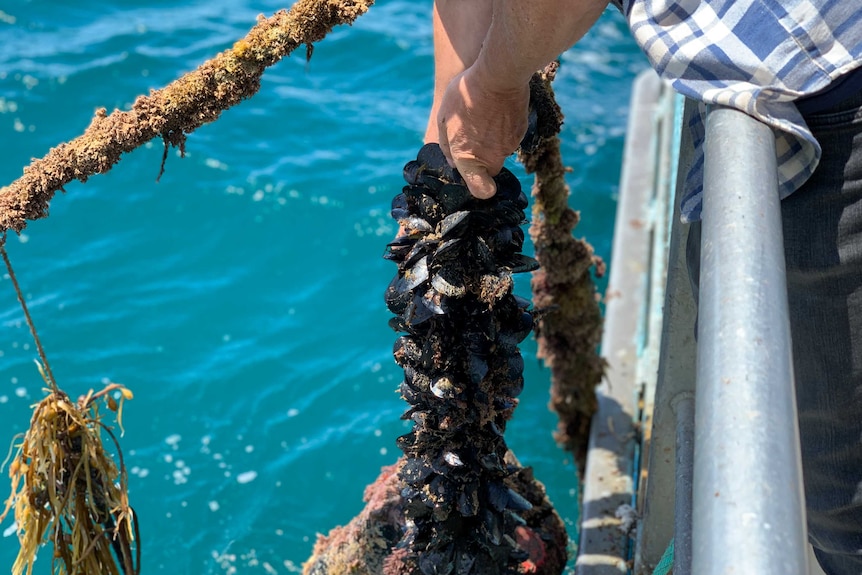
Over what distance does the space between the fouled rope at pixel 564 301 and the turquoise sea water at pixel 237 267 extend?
0.56m

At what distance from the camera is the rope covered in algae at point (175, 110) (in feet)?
6.13

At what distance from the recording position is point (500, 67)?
4.73 feet

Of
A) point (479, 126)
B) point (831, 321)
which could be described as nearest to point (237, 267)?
point (479, 126)

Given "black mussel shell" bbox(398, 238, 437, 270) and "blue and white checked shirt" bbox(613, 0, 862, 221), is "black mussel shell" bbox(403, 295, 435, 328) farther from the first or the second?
"blue and white checked shirt" bbox(613, 0, 862, 221)

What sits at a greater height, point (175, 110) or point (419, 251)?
point (175, 110)

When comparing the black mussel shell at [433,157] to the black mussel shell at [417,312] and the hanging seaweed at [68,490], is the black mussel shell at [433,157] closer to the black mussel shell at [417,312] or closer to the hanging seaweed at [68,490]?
→ the black mussel shell at [417,312]

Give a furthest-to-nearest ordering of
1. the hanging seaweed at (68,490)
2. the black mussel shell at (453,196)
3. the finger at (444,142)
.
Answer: the hanging seaweed at (68,490) → the black mussel shell at (453,196) → the finger at (444,142)

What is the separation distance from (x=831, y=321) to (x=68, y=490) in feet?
5.35

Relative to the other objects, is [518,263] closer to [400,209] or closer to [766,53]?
[400,209]

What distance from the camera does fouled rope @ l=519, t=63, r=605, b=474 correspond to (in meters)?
2.75

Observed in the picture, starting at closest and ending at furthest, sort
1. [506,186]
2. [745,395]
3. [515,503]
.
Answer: [745,395] → [506,186] → [515,503]

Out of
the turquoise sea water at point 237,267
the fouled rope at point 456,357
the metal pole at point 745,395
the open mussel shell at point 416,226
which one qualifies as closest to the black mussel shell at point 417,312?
the fouled rope at point 456,357

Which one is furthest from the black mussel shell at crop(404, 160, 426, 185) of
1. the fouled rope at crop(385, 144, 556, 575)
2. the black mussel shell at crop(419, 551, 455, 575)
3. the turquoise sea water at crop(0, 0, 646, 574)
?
the turquoise sea water at crop(0, 0, 646, 574)

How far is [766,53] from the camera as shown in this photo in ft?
3.80
